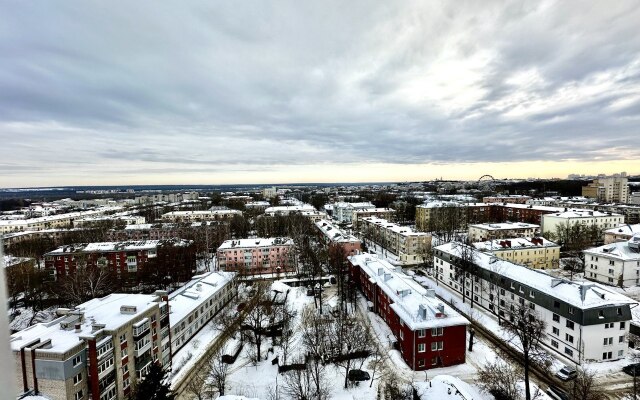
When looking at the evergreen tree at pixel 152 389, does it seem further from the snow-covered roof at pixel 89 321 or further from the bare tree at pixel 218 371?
the snow-covered roof at pixel 89 321

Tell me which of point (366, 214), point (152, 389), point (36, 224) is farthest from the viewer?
point (366, 214)

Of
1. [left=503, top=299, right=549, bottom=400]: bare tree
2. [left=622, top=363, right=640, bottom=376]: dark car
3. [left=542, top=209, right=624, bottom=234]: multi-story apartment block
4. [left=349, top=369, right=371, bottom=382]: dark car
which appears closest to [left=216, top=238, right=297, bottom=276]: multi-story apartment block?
[left=349, top=369, right=371, bottom=382]: dark car

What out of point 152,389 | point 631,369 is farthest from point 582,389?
point 152,389

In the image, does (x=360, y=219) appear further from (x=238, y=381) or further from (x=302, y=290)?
(x=238, y=381)

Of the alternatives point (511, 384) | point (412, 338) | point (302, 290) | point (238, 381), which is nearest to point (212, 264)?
point (302, 290)

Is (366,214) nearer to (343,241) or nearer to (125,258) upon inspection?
(343,241)
